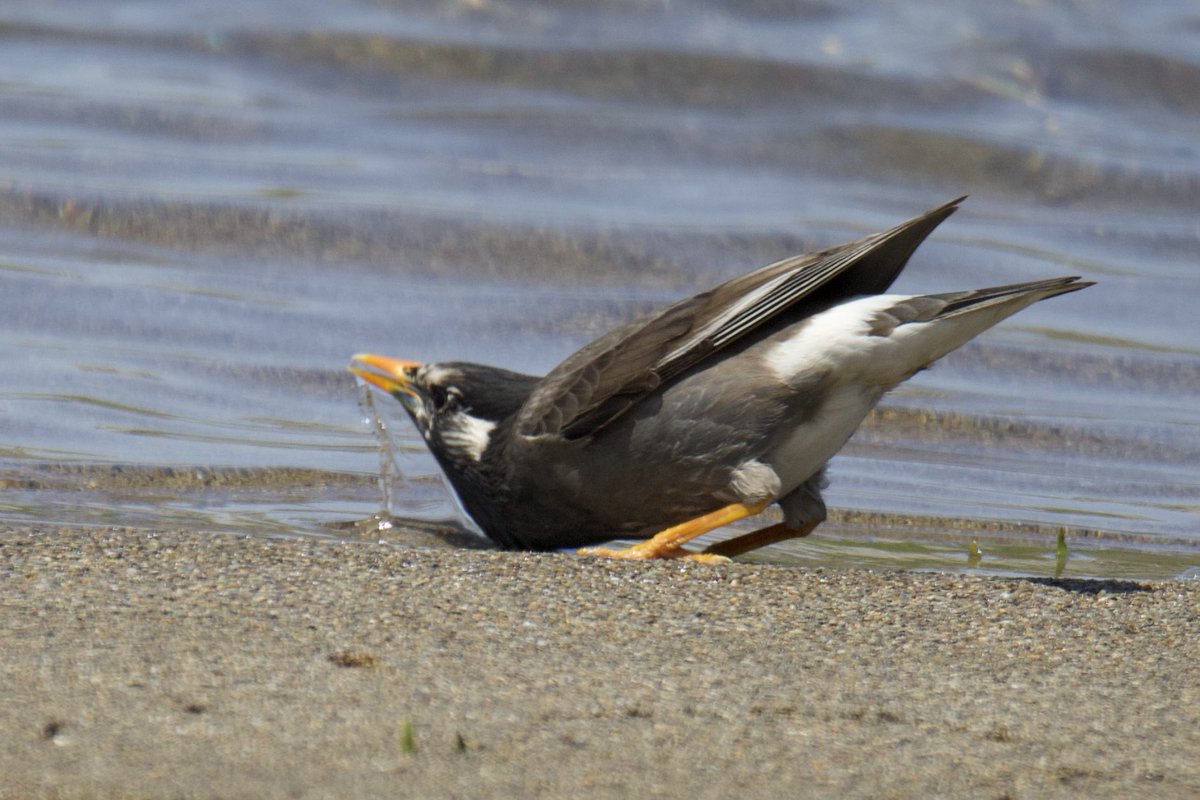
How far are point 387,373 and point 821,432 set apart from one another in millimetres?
1901

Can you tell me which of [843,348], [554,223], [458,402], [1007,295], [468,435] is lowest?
[468,435]

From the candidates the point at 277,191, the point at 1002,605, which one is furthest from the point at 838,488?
the point at 277,191

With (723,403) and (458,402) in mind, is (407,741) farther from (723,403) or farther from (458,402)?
(458,402)

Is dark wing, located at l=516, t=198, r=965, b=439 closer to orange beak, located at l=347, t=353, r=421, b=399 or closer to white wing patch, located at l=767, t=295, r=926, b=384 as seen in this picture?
white wing patch, located at l=767, t=295, r=926, b=384

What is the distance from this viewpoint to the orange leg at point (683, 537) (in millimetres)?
5594

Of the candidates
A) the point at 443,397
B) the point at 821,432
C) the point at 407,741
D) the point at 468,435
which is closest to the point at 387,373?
the point at 443,397

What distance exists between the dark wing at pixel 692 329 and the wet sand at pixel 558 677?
803 millimetres

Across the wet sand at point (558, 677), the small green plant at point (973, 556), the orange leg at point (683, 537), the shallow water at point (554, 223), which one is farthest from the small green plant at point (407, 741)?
the small green plant at point (973, 556)

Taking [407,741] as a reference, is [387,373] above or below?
above

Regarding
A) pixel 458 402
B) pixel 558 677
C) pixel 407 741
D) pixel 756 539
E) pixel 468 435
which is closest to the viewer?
pixel 407 741

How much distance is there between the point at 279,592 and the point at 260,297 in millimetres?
6027

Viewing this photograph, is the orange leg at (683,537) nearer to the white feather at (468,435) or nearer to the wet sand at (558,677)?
Result: the wet sand at (558,677)

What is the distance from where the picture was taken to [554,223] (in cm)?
1199

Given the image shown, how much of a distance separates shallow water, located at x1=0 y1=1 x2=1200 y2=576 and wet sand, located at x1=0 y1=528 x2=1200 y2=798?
151cm
